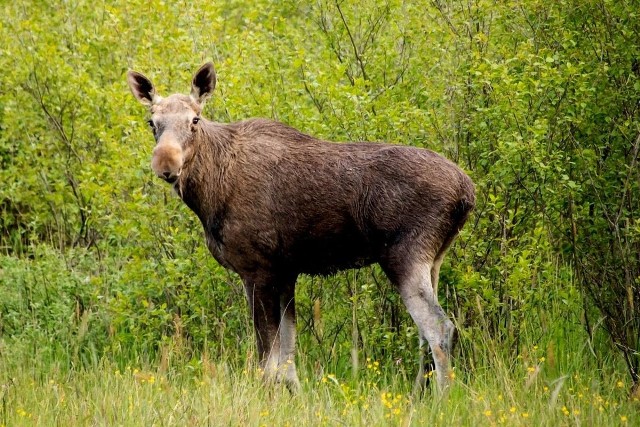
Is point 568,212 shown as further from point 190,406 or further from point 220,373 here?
point 190,406

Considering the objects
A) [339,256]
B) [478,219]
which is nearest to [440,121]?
[478,219]

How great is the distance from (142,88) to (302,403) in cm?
308

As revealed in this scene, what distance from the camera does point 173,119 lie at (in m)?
8.55

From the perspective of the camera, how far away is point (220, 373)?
7539 mm

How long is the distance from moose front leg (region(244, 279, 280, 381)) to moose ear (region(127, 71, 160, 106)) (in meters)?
1.62

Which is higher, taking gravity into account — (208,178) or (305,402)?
(208,178)

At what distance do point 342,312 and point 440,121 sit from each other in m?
1.84

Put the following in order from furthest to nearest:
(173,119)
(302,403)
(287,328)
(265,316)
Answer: (287,328) < (265,316) < (173,119) < (302,403)

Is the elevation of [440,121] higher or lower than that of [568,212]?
higher

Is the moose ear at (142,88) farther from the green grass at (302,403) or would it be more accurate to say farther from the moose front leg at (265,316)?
the green grass at (302,403)

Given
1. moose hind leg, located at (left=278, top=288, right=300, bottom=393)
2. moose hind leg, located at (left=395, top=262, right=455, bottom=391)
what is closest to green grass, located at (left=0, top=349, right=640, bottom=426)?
moose hind leg, located at (left=395, top=262, right=455, bottom=391)

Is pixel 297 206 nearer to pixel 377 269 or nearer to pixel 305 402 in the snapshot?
pixel 377 269

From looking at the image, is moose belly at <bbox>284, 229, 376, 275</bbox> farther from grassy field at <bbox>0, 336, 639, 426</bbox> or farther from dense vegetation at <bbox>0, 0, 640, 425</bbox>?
grassy field at <bbox>0, 336, 639, 426</bbox>

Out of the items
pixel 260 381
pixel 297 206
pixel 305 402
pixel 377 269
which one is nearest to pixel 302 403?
pixel 305 402
